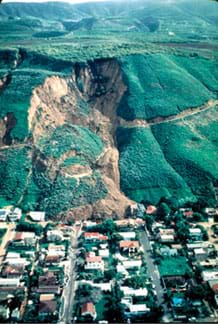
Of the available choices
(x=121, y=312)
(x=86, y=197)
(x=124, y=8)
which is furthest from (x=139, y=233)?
(x=124, y=8)

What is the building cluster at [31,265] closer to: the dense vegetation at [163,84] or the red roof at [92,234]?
the red roof at [92,234]

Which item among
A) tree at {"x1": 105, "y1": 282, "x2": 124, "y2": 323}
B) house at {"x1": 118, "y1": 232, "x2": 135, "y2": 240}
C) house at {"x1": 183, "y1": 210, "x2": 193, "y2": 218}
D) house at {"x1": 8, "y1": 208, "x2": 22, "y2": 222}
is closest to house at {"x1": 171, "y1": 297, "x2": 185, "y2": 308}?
tree at {"x1": 105, "y1": 282, "x2": 124, "y2": 323}

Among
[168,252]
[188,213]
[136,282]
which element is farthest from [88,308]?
[188,213]

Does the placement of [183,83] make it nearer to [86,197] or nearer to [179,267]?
[86,197]

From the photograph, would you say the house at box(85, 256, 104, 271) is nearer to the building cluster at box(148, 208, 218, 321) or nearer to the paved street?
the paved street

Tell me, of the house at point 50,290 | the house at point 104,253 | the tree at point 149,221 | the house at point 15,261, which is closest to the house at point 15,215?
the house at point 15,261

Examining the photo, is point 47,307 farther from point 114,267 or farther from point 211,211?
point 211,211
